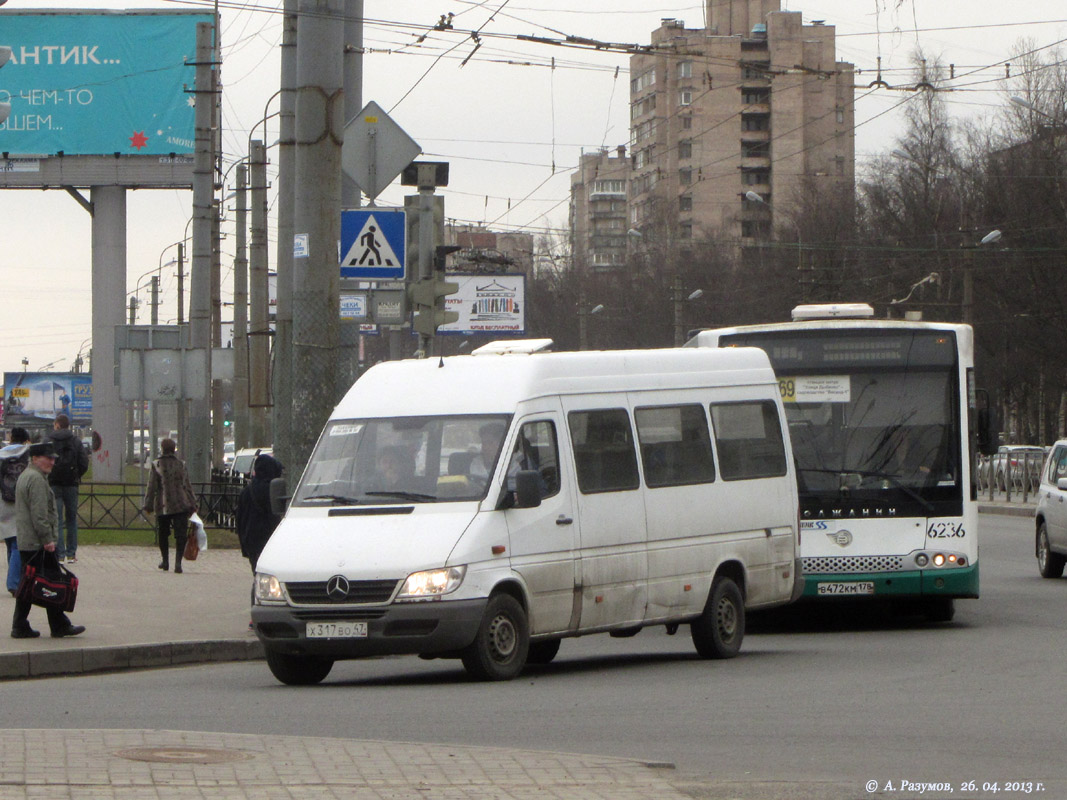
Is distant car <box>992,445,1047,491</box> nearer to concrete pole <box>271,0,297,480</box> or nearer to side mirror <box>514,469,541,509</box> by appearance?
concrete pole <box>271,0,297,480</box>

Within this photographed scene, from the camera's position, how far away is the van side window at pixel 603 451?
12.3 m

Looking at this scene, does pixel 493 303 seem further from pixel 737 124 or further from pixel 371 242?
pixel 737 124

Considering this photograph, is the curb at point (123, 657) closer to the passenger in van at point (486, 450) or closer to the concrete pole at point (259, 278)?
the passenger in van at point (486, 450)

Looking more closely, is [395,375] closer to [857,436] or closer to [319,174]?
[319,174]

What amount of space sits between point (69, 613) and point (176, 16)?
34.7m

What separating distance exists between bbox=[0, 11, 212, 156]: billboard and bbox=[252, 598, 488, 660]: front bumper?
37.4m

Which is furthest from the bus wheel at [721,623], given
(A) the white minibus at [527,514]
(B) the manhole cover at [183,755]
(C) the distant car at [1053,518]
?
(C) the distant car at [1053,518]

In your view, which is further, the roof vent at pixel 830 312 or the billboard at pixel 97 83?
the billboard at pixel 97 83

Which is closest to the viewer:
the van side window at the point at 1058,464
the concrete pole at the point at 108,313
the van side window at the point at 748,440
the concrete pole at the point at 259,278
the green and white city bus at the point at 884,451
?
the van side window at the point at 748,440

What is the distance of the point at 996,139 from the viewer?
190ft

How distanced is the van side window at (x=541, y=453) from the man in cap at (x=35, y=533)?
3889 millimetres

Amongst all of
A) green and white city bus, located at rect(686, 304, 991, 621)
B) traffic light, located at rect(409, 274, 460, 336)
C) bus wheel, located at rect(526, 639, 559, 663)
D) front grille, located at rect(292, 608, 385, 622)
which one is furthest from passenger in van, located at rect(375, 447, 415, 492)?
green and white city bus, located at rect(686, 304, 991, 621)

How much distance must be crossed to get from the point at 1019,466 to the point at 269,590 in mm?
36921

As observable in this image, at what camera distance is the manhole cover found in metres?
7.57
